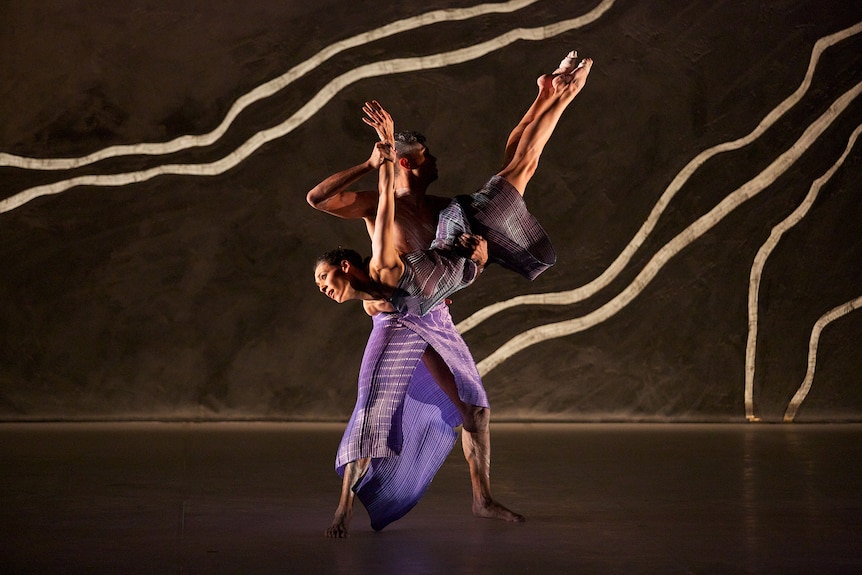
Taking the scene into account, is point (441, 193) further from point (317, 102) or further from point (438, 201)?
point (438, 201)

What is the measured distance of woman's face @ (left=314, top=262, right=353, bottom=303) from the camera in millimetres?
3266

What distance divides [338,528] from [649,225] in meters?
4.25

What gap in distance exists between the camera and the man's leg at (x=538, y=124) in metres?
3.69

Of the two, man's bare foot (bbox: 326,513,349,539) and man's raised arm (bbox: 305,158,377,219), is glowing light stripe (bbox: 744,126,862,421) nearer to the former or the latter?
man's raised arm (bbox: 305,158,377,219)

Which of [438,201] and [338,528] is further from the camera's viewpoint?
[438,201]

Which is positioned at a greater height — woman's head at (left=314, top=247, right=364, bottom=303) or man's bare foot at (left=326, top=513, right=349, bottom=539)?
woman's head at (left=314, top=247, right=364, bottom=303)

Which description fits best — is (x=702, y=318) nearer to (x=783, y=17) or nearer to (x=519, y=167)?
(x=783, y=17)

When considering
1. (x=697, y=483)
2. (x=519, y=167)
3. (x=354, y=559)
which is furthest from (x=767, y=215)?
(x=354, y=559)

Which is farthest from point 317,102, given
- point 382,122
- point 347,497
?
point 347,497

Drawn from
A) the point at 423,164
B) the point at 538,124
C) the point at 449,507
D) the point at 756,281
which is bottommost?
the point at 449,507

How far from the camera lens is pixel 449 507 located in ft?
12.7

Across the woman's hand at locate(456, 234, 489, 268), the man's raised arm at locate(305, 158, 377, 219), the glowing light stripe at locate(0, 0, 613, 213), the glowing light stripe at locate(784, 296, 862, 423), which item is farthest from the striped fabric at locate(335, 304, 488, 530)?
the glowing light stripe at locate(784, 296, 862, 423)

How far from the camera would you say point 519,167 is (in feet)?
12.1

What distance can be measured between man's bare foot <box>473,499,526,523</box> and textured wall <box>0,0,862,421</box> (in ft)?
11.0
